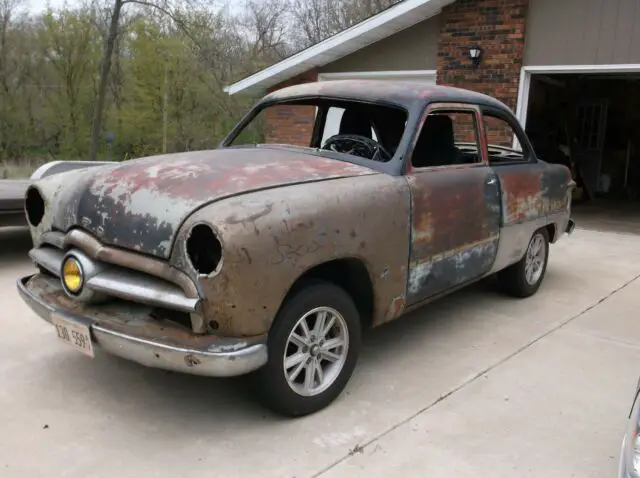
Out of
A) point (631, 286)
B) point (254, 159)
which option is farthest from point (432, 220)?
point (631, 286)

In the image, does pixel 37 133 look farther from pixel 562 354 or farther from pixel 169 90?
pixel 562 354

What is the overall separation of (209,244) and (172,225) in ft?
0.63

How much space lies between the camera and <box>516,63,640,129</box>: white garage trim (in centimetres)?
850

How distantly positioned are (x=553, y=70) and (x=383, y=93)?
20.5 feet

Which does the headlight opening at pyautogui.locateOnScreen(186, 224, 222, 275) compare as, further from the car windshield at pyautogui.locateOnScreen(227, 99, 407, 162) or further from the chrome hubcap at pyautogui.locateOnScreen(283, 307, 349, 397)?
the car windshield at pyautogui.locateOnScreen(227, 99, 407, 162)

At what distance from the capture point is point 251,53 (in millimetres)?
25516

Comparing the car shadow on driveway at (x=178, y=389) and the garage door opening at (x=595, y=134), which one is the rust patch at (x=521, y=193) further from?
the garage door opening at (x=595, y=134)

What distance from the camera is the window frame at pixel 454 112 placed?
12.0 ft

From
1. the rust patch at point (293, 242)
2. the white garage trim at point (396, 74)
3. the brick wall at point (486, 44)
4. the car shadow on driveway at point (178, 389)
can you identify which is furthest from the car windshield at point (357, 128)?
the white garage trim at point (396, 74)

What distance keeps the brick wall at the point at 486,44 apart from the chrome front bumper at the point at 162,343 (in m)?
8.09

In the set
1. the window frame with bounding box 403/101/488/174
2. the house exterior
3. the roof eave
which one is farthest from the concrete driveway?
the roof eave

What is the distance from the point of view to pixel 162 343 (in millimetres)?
2674

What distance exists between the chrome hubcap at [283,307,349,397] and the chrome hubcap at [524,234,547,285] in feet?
8.71

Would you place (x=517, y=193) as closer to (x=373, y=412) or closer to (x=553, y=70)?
(x=373, y=412)
